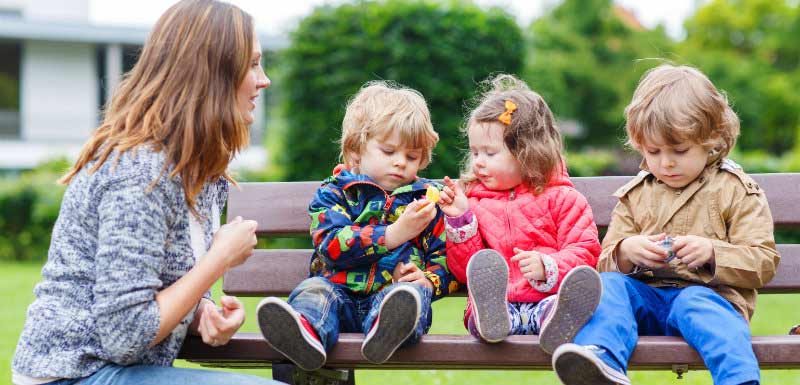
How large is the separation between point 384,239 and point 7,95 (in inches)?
827

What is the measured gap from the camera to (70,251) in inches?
87.2

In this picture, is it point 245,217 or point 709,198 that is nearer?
point 709,198

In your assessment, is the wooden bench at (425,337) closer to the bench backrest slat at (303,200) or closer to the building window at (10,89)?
the bench backrest slat at (303,200)

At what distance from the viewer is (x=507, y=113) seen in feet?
10.0

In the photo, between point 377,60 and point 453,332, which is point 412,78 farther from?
point 453,332

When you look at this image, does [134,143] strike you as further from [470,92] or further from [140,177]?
[470,92]

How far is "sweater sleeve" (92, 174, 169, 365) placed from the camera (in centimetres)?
213

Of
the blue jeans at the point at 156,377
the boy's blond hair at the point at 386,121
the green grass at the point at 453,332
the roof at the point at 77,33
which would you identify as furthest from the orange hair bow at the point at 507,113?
the roof at the point at 77,33

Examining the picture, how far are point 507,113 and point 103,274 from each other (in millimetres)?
1534

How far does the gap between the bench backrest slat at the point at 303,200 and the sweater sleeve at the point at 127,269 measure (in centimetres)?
116

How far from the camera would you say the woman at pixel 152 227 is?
2160 mm

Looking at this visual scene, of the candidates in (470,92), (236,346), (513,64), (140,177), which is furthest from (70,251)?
(513,64)

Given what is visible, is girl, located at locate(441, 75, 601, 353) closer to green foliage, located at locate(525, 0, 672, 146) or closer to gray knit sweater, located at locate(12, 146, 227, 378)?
gray knit sweater, located at locate(12, 146, 227, 378)

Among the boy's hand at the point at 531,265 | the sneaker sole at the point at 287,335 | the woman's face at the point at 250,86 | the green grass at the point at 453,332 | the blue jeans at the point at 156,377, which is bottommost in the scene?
the green grass at the point at 453,332
